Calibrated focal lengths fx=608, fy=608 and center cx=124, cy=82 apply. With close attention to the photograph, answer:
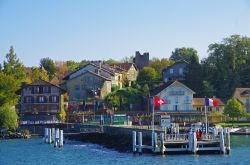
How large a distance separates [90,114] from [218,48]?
38917 mm

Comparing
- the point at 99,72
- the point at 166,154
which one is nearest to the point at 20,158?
the point at 166,154

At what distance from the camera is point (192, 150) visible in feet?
189

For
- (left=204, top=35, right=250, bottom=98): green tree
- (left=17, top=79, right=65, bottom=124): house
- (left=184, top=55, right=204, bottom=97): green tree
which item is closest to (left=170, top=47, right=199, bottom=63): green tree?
(left=204, top=35, right=250, bottom=98): green tree

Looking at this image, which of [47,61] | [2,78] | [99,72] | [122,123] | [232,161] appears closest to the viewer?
[232,161]

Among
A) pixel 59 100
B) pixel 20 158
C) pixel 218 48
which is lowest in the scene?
pixel 20 158

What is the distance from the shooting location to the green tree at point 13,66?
12288cm

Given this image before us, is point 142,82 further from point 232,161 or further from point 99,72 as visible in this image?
point 232,161

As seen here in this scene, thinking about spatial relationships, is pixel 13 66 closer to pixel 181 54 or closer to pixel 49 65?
pixel 49 65

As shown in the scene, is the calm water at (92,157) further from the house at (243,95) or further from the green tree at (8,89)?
the house at (243,95)

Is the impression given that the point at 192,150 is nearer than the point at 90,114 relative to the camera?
Yes

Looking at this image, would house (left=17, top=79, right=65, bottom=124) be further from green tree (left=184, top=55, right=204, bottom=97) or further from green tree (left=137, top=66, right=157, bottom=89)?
green tree (left=137, top=66, right=157, bottom=89)

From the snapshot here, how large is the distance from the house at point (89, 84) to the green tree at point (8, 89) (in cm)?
2131

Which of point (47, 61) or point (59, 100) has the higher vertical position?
point (47, 61)

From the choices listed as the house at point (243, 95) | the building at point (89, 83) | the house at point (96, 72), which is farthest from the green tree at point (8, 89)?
the house at point (243, 95)
